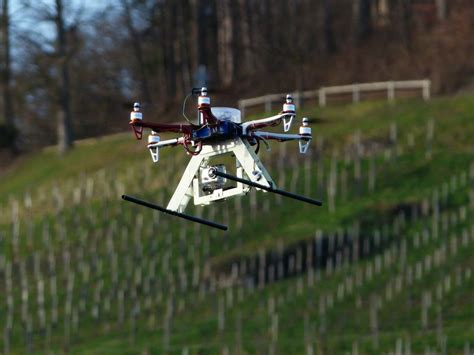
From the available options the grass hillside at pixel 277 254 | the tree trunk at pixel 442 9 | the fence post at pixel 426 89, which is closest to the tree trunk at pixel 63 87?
the grass hillside at pixel 277 254

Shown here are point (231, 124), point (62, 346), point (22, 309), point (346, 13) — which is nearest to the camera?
point (231, 124)

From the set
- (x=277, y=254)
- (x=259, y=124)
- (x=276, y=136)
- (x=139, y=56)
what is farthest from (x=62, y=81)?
(x=259, y=124)

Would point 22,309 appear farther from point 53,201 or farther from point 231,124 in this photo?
point 231,124

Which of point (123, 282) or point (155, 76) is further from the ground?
point (155, 76)

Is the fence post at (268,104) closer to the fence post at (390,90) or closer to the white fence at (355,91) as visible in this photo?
the white fence at (355,91)

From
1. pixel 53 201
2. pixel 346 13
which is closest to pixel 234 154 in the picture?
pixel 53 201

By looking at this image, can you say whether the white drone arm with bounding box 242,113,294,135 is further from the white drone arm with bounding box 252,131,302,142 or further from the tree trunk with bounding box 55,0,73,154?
the tree trunk with bounding box 55,0,73,154
